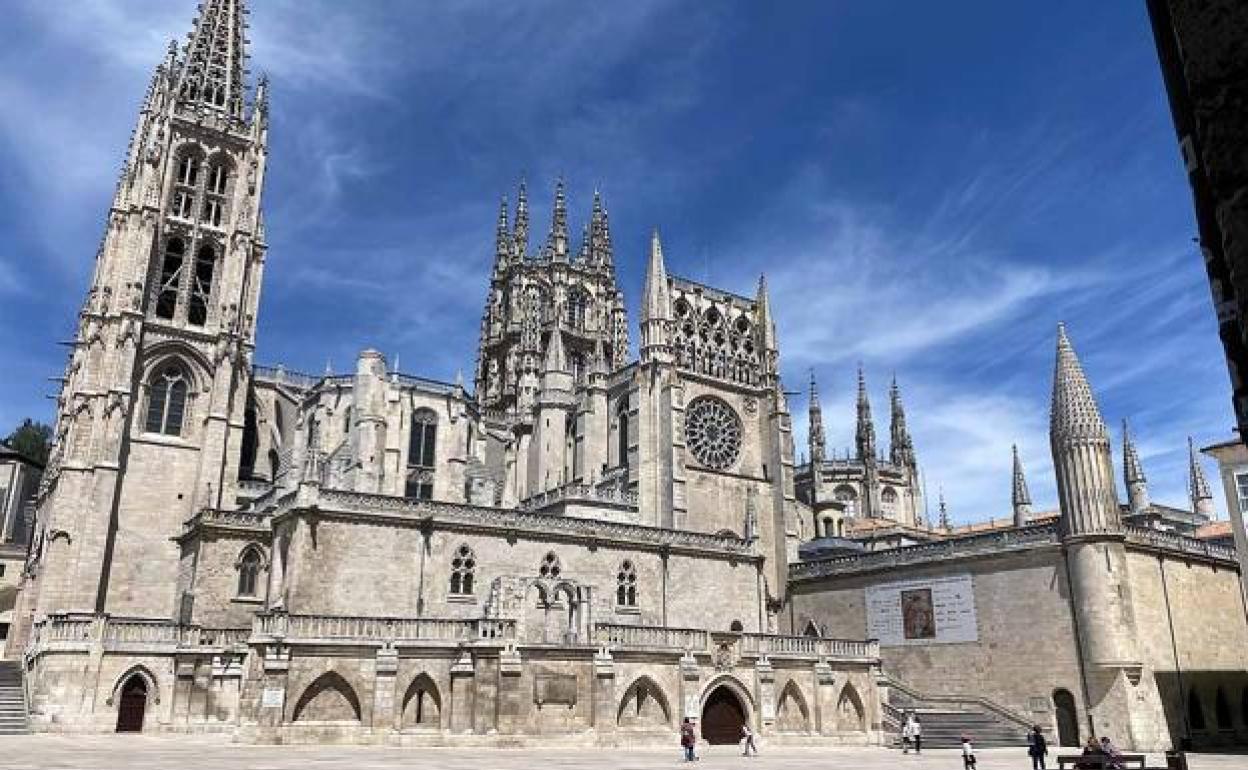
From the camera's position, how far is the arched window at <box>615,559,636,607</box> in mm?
38531

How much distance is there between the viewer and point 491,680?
1073 inches

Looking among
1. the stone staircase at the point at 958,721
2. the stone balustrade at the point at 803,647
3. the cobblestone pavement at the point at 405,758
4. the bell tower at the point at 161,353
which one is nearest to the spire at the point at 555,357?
the bell tower at the point at 161,353

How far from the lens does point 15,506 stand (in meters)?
61.2

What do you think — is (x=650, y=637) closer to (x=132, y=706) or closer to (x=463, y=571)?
(x=463, y=571)

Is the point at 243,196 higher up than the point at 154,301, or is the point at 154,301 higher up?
the point at 243,196

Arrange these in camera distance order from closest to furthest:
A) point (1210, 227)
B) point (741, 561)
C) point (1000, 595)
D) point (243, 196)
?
point (1210, 227), point (1000, 595), point (741, 561), point (243, 196)

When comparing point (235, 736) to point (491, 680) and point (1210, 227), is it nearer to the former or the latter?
point (491, 680)

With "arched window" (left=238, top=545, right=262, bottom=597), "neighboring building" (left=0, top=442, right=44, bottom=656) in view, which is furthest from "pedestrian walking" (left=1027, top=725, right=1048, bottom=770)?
"neighboring building" (left=0, top=442, right=44, bottom=656)

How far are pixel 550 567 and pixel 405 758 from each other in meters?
15.1

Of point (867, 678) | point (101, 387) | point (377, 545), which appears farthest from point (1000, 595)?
point (101, 387)

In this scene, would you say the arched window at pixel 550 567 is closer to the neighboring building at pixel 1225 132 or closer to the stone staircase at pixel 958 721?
the stone staircase at pixel 958 721

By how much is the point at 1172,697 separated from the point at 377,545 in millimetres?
28606

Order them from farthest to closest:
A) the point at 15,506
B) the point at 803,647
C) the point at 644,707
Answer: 1. the point at 15,506
2. the point at 803,647
3. the point at 644,707

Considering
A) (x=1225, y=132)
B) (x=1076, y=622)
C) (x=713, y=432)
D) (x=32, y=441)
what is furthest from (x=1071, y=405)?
(x=32, y=441)
